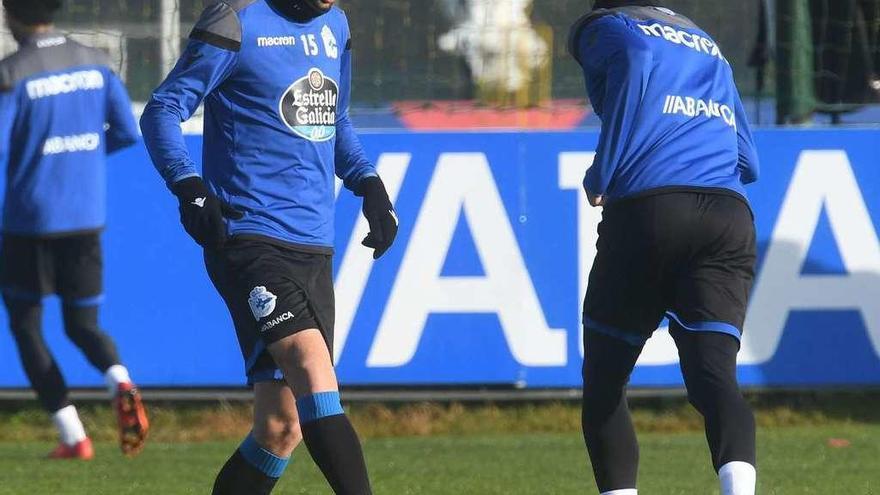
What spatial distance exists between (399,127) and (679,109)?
4318 millimetres

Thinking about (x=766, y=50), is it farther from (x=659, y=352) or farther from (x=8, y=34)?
(x=8, y=34)

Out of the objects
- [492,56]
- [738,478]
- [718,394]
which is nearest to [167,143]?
[718,394]

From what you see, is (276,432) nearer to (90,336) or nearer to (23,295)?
(90,336)

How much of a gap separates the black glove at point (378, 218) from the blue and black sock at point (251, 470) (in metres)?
0.66

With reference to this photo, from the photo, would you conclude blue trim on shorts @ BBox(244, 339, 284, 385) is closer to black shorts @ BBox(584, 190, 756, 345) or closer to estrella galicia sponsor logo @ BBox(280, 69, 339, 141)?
estrella galicia sponsor logo @ BBox(280, 69, 339, 141)

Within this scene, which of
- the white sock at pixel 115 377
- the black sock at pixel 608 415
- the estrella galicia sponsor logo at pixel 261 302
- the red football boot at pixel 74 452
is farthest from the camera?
the red football boot at pixel 74 452

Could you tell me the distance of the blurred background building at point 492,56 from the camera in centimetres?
912

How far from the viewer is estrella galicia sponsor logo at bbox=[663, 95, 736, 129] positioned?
482 centimetres

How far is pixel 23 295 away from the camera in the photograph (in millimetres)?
7918

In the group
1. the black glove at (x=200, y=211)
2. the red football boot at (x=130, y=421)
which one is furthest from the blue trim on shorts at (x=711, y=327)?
the red football boot at (x=130, y=421)

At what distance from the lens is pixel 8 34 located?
363 inches

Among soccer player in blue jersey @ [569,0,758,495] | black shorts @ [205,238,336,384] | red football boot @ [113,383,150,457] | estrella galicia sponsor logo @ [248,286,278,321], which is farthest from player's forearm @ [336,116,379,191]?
red football boot @ [113,383,150,457]

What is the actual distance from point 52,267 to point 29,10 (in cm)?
118

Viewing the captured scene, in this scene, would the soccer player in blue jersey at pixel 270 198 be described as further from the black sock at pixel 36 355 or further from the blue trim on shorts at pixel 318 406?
the black sock at pixel 36 355
